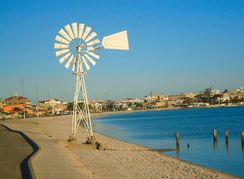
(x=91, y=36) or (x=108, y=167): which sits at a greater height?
(x=91, y=36)

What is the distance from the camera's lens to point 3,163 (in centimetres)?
1728

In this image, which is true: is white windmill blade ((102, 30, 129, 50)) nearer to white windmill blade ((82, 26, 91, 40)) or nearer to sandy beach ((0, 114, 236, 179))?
white windmill blade ((82, 26, 91, 40))

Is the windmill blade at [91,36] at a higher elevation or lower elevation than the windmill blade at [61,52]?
higher

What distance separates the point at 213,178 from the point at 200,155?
10660 mm

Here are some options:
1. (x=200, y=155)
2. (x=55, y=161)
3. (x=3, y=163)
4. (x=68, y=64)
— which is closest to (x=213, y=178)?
(x=55, y=161)

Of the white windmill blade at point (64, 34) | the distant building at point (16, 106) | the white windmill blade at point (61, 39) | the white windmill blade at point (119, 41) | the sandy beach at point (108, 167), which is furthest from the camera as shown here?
the distant building at point (16, 106)

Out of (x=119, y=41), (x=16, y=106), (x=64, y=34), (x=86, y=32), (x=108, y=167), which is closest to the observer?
(x=108, y=167)

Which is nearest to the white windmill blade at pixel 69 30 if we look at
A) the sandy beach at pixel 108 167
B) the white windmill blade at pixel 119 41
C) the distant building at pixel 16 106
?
the white windmill blade at pixel 119 41

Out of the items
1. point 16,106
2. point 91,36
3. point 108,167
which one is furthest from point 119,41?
point 16,106

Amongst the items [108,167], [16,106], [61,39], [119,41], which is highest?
[61,39]

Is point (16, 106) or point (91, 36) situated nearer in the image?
point (91, 36)

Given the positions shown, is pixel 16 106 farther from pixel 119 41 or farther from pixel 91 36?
pixel 119 41

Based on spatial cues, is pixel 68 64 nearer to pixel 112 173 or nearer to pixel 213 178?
pixel 112 173

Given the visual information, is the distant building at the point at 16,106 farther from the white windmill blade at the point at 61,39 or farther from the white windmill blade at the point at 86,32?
the white windmill blade at the point at 86,32
